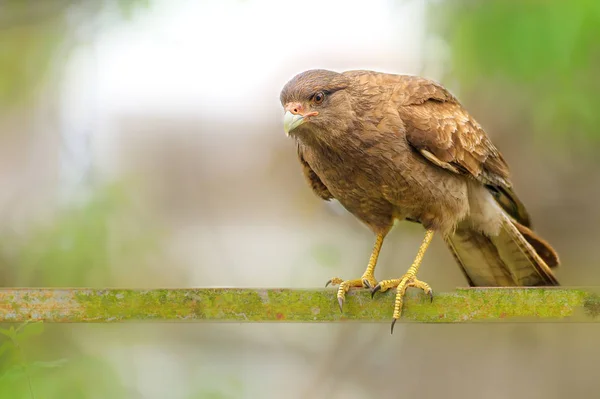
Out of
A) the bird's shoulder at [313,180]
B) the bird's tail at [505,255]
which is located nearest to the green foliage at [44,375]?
the bird's shoulder at [313,180]

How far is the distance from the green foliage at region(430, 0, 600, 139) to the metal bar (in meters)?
1.85

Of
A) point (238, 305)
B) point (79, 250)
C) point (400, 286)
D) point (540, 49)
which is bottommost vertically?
point (79, 250)

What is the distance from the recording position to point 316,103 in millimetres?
3193

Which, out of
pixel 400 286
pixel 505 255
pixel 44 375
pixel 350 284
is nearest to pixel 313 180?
pixel 350 284

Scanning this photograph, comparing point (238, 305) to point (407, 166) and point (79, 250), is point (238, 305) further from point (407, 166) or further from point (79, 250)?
point (79, 250)

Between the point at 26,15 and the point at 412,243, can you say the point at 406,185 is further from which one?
the point at 26,15

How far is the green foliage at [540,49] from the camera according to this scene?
4.01 m

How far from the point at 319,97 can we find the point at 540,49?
1.62 metres

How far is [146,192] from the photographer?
5168 mm

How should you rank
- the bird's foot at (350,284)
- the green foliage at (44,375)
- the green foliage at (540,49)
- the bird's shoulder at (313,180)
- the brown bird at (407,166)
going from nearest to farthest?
the green foliage at (44,375) < the bird's foot at (350,284) < the brown bird at (407,166) < the bird's shoulder at (313,180) < the green foliage at (540,49)

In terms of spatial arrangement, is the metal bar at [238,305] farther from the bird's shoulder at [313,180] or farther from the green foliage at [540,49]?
the green foliage at [540,49]

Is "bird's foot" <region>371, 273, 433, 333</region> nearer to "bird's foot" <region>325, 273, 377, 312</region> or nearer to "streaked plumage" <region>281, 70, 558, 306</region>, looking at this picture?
"bird's foot" <region>325, 273, 377, 312</region>

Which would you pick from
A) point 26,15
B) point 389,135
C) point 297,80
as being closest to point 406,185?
point 389,135

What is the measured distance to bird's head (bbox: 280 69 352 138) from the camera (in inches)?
124
